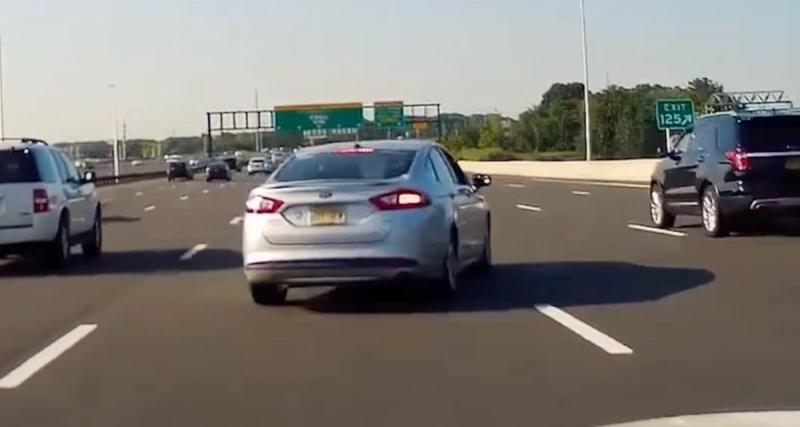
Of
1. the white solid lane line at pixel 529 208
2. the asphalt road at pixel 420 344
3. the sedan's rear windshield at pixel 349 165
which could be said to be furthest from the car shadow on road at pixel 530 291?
the white solid lane line at pixel 529 208

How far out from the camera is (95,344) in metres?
12.1

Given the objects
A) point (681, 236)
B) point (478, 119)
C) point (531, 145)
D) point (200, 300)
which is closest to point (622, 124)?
point (531, 145)

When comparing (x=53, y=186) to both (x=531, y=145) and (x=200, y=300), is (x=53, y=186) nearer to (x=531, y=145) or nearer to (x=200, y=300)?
(x=200, y=300)

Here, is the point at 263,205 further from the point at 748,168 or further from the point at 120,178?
the point at 120,178

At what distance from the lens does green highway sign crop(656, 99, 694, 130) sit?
56.5 meters

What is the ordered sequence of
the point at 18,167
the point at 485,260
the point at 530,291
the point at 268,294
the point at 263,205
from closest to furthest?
the point at 263,205
the point at 268,294
the point at 530,291
the point at 485,260
the point at 18,167

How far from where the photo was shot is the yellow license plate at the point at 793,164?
68.9ft

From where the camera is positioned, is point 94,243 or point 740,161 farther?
point 94,243

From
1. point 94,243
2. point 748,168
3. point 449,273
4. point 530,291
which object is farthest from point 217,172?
point 449,273

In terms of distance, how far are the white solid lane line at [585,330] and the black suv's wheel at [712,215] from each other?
814cm

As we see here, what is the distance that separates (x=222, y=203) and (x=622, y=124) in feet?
226

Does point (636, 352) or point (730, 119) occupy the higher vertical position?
point (730, 119)

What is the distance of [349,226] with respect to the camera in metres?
13.3

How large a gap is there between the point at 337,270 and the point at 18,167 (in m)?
7.83
